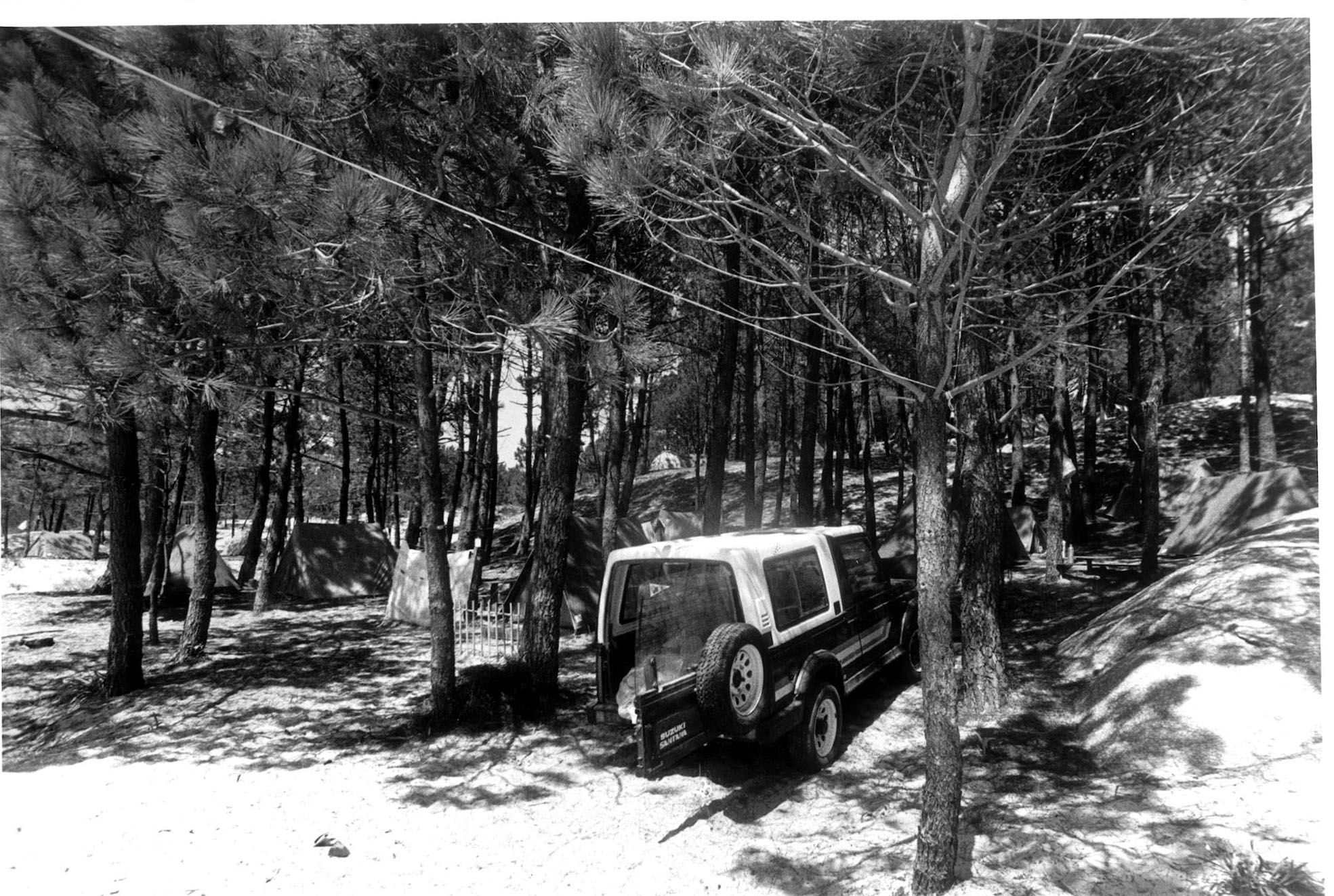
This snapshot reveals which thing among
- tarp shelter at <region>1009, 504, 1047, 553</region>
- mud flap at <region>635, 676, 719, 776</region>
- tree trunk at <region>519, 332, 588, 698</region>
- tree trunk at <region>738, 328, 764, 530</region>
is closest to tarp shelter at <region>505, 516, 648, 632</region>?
tree trunk at <region>738, 328, 764, 530</region>

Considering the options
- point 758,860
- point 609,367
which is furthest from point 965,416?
point 758,860

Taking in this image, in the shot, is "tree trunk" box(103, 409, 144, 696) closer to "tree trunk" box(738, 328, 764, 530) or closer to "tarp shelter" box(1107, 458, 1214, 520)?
"tree trunk" box(738, 328, 764, 530)

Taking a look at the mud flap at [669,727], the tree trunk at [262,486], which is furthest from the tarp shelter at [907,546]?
the tree trunk at [262,486]

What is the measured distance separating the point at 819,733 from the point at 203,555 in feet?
26.6

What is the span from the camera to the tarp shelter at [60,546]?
89.2 feet

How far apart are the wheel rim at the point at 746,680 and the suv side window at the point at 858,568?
173 cm

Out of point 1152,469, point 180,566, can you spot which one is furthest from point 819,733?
point 180,566

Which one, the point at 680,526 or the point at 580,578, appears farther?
the point at 680,526

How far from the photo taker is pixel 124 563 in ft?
26.7

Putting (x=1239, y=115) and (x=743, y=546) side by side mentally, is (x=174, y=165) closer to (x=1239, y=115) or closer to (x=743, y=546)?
(x=743, y=546)

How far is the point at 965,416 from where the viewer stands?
22.5ft

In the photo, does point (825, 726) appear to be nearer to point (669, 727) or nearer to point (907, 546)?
point (669, 727)

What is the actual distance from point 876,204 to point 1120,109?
1804 millimetres

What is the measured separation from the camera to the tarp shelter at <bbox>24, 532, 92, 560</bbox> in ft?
89.2
